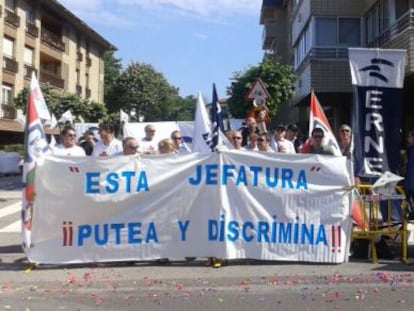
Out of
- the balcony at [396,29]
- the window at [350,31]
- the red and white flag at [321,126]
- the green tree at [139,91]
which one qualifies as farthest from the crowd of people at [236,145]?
the green tree at [139,91]

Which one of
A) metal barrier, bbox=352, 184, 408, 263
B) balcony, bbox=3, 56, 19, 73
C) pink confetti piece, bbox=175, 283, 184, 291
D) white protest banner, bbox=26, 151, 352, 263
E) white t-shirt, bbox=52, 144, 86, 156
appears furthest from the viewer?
balcony, bbox=3, 56, 19, 73

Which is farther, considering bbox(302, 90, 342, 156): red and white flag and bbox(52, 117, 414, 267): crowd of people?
bbox(302, 90, 342, 156): red and white flag

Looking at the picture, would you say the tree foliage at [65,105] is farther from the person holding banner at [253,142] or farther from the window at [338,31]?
the person holding banner at [253,142]

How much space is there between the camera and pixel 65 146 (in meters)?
9.23

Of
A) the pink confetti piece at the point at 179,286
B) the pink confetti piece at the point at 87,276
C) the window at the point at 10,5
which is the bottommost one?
the pink confetti piece at the point at 179,286

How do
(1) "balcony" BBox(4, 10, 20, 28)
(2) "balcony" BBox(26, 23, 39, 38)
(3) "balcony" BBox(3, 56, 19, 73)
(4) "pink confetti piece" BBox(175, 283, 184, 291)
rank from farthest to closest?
(2) "balcony" BBox(26, 23, 39, 38) → (1) "balcony" BBox(4, 10, 20, 28) → (3) "balcony" BBox(3, 56, 19, 73) → (4) "pink confetti piece" BBox(175, 283, 184, 291)

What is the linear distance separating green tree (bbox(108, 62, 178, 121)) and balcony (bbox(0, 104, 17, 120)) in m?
24.4

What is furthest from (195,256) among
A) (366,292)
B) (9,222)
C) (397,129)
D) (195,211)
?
(9,222)

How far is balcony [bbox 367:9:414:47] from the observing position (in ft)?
61.3

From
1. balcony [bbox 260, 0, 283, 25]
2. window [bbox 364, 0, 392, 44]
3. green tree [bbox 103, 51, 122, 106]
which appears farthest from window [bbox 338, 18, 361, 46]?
A: green tree [bbox 103, 51, 122, 106]

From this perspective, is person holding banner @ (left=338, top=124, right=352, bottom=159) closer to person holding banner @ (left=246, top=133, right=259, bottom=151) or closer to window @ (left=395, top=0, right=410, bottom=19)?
person holding banner @ (left=246, top=133, right=259, bottom=151)

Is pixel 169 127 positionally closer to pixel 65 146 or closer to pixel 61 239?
pixel 65 146

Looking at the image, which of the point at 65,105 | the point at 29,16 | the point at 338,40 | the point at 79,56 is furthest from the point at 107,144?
the point at 79,56

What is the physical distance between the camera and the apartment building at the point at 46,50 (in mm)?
37500
